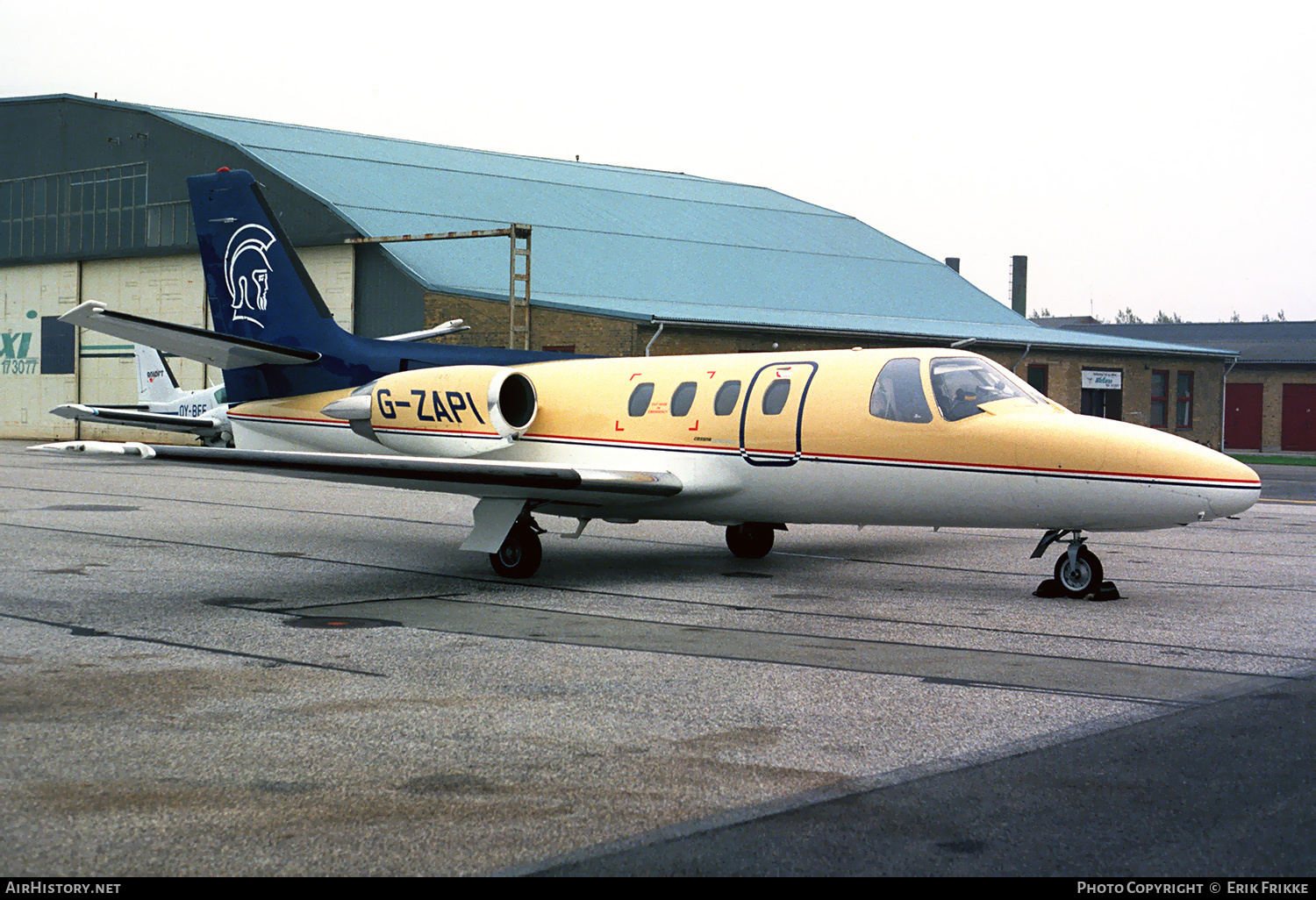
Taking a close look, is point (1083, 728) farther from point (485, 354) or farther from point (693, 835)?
point (485, 354)

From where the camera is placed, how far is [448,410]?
1470 cm

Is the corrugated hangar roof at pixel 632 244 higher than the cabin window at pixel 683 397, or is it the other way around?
the corrugated hangar roof at pixel 632 244

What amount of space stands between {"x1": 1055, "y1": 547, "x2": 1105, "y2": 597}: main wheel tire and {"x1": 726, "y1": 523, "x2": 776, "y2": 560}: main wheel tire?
3.76 m

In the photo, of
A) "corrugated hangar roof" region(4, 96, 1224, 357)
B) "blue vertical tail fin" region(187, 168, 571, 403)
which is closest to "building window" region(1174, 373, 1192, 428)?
"corrugated hangar roof" region(4, 96, 1224, 357)

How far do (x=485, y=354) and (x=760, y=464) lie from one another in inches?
174

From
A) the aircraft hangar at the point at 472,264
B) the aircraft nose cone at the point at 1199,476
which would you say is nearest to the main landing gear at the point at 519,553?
the aircraft nose cone at the point at 1199,476

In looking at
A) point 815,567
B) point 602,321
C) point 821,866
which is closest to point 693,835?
point 821,866

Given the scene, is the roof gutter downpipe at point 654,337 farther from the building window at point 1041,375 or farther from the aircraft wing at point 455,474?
the aircraft wing at point 455,474

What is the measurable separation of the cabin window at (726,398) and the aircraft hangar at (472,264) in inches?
754

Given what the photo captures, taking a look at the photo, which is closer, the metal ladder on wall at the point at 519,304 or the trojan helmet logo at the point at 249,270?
the trojan helmet logo at the point at 249,270

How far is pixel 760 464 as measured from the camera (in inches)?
517

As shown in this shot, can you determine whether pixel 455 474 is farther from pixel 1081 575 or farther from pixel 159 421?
pixel 159 421

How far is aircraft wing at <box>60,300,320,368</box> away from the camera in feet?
44.2

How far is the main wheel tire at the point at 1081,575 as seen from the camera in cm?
1182
